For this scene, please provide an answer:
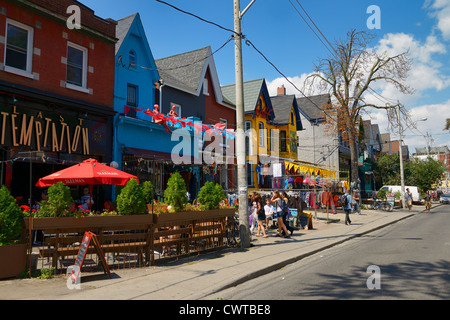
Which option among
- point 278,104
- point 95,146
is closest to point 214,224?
point 95,146

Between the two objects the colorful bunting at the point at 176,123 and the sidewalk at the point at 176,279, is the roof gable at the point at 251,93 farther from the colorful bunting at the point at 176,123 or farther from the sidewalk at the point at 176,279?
the sidewalk at the point at 176,279

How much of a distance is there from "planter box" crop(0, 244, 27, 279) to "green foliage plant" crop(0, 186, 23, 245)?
0.58 feet

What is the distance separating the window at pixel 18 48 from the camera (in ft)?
37.4

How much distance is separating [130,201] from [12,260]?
2564mm

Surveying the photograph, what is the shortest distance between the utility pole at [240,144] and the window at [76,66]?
6.70 metres

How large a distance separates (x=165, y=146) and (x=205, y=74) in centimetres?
709

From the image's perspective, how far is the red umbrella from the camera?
367 inches

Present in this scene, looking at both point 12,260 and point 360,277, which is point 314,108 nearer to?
point 360,277

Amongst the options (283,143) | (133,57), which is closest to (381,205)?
(283,143)

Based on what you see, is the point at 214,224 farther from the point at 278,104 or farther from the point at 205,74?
the point at 278,104

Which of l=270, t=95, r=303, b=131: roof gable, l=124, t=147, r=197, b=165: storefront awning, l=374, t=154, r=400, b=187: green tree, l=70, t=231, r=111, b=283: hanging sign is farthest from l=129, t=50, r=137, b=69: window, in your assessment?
l=374, t=154, r=400, b=187: green tree

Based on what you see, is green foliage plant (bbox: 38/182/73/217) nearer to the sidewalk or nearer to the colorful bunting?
the sidewalk

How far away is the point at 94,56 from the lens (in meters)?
14.2

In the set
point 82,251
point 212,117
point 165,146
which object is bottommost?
point 82,251
